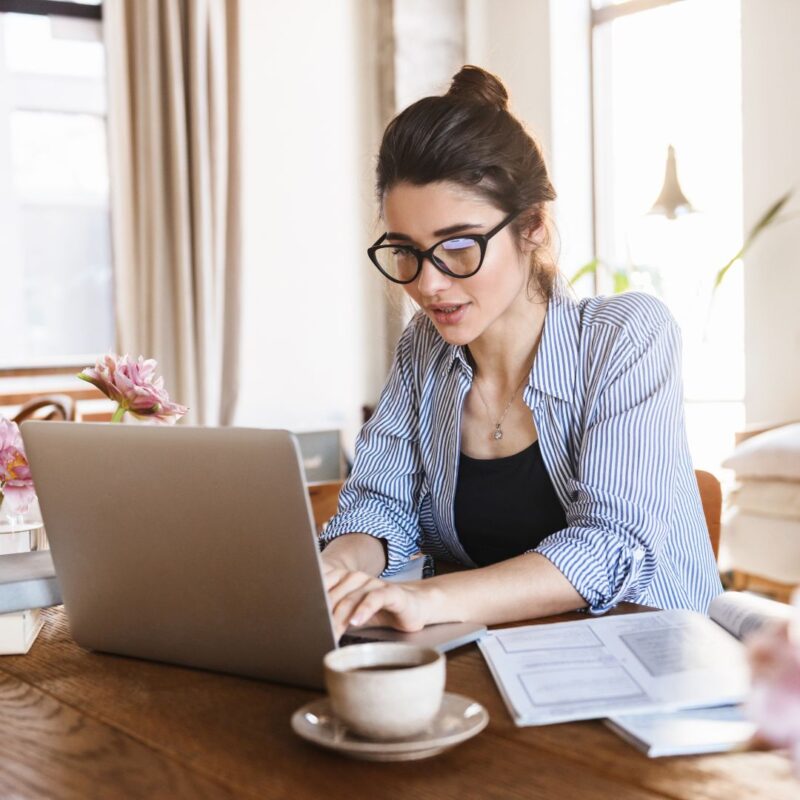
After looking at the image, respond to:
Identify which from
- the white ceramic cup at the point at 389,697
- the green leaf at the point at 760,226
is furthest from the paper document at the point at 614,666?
the green leaf at the point at 760,226

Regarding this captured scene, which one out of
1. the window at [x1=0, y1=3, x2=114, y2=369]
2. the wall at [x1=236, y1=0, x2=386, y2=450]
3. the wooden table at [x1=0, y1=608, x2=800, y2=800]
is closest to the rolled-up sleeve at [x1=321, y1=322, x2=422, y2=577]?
the wooden table at [x1=0, y1=608, x2=800, y2=800]

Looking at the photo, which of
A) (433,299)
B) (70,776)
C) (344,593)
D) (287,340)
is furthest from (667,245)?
(70,776)

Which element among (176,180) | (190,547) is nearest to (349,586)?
(190,547)

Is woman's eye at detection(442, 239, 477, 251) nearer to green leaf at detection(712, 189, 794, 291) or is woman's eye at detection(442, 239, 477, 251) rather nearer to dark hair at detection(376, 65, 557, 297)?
dark hair at detection(376, 65, 557, 297)

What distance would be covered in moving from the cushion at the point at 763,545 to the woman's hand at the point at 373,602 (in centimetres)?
233

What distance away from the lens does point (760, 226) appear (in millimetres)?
3432

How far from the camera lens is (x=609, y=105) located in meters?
4.25

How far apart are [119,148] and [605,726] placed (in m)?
3.43

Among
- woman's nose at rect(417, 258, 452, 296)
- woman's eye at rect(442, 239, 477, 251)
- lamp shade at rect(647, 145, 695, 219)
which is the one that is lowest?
woman's nose at rect(417, 258, 452, 296)

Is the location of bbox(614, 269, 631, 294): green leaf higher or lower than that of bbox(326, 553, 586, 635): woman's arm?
higher

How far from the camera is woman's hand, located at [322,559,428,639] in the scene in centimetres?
102

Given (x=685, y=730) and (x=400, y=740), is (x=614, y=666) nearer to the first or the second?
(x=685, y=730)

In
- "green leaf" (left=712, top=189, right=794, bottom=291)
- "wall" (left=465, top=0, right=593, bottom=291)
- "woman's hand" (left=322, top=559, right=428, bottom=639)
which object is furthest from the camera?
"wall" (left=465, top=0, right=593, bottom=291)

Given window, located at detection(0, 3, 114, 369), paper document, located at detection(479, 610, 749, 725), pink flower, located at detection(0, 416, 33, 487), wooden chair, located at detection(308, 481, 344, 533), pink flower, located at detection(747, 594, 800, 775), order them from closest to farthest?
pink flower, located at detection(747, 594, 800, 775) < paper document, located at detection(479, 610, 749, 725) < pink flower, located at detection(0, 416, 33, 487) < wooden chair, located at detection(308, 481, 344, 533) < window, located at detection(0, 3, 114, 369)
